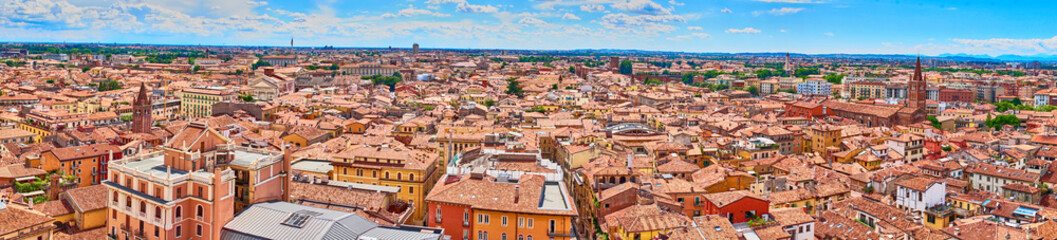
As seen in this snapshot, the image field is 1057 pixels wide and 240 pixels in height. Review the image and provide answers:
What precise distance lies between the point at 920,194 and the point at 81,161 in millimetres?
40571

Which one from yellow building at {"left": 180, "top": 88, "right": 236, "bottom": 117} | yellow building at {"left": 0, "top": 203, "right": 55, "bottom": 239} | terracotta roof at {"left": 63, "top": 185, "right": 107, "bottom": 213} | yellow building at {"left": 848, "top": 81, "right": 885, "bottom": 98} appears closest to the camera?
yellow building at {"left": 0, "top": 203, "right": 55, "bottom": 239}

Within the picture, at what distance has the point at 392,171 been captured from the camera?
3338 centimetres

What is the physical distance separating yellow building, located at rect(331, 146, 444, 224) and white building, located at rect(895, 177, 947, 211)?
21084mm

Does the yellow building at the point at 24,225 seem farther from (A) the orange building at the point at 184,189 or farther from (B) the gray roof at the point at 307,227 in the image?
(B) the gray roof at the point at 307,227

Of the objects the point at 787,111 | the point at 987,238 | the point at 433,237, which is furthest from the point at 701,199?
the point at 787,111

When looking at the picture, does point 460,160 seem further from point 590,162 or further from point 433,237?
point 433,237

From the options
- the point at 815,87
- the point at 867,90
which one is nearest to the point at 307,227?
the point at 867,90

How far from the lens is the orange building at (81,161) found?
39.8 m

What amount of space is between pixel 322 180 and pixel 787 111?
65.7 m

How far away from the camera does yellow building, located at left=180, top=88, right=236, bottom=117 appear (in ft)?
246

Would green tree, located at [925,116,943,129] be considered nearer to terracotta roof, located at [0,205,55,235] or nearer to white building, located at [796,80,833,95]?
white building, located at [796,80,833,95]

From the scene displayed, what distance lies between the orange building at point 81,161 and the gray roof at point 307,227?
67.7ft

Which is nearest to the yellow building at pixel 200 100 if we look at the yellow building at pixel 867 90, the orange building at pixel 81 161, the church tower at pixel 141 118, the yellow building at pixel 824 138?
the church tower at pixel 141 118

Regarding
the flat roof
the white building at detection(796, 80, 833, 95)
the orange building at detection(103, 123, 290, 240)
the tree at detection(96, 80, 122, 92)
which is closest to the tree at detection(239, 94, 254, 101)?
the tree at detection(96, 80, 122, 92)
